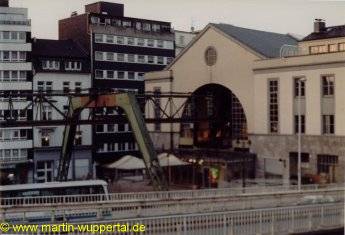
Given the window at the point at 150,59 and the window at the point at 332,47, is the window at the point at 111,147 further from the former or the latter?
the window at the point at 332,47

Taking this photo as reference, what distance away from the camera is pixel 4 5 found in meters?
67.8

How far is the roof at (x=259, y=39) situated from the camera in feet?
196

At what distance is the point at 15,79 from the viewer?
66438mm

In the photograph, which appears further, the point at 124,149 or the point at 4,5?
the point at 124,149

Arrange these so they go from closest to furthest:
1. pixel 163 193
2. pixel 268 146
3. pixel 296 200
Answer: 1. pixel 296 200
2. pixel 163 193
3. pixel 268 146

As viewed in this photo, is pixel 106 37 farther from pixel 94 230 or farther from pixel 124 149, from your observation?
pixel 94 230

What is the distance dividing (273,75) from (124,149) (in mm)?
30077

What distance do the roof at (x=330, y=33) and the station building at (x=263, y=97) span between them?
0.10 m

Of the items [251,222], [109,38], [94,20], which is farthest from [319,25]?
[251,222]

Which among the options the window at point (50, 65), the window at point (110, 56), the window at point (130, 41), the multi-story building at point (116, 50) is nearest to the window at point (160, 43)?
the multi-story building at point (116, 50)

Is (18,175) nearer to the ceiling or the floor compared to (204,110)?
nearer to the floor

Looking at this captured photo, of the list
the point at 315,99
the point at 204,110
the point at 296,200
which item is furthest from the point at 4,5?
the point at 296,200

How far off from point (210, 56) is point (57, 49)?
21.6 meters

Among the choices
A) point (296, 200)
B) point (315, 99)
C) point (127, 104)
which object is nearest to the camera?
point (296, 200)
